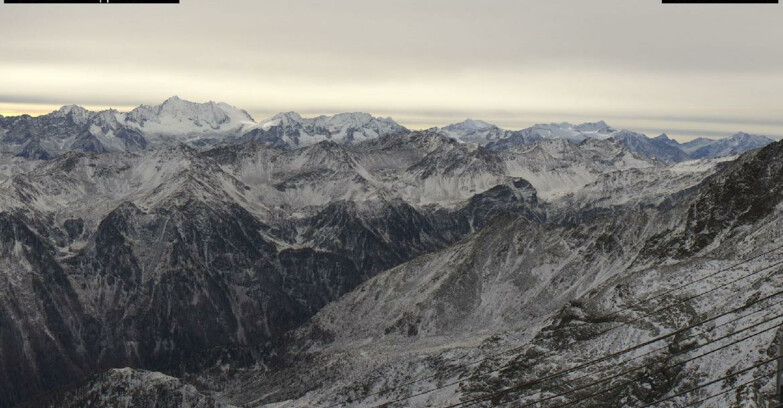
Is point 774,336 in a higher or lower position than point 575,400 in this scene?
higher

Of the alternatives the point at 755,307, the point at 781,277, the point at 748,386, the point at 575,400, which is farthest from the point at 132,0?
the point at 781,277

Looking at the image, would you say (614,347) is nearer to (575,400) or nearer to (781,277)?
(575,400)

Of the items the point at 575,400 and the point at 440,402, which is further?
the point at 440,402

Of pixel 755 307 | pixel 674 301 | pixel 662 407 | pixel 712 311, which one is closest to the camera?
pixel 662 407

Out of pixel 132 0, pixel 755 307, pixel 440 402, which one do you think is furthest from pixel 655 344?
pixel 132 0

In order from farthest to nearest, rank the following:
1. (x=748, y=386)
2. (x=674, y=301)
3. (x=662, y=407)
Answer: (x=674, y=301)
(x=662, y=407)
(x=748, y=386)

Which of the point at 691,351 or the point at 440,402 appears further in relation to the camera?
the point at 440,402

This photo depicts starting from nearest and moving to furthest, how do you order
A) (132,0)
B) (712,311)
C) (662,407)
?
(132,0) < (662,407) < (712,311)

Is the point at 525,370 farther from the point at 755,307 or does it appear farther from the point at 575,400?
the point at 755,307

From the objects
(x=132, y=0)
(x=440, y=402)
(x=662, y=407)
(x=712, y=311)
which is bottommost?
(x=440, y=402)
